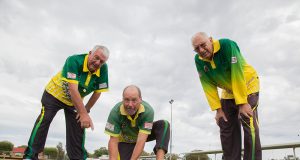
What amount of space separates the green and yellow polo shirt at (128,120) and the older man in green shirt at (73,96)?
→ 526mm

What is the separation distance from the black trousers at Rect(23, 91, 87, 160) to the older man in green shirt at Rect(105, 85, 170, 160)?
2.92 feet

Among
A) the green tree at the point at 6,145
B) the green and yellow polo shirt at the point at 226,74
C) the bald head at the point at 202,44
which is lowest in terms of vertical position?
the green tree at the point at 6,145

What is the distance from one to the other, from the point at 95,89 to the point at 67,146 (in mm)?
1022

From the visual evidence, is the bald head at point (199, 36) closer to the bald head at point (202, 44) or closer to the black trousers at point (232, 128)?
the bald head at point (202, 44)

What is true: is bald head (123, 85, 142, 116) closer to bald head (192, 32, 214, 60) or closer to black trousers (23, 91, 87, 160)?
bald head (192, 32, 214, 60)

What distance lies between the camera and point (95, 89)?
16.2 ft

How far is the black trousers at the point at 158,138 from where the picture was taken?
377 cm

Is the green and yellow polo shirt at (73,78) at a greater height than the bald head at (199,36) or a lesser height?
lesser

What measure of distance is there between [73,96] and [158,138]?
142cm

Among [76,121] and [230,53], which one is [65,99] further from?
[230,53]

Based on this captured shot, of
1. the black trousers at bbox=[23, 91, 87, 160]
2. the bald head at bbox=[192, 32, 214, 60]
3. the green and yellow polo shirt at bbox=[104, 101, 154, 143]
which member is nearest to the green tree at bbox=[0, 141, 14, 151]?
the black trousers at bbox=[23, 91, 87, 160]

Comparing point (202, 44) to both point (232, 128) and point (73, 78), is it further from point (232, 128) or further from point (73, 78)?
point (73, 78)

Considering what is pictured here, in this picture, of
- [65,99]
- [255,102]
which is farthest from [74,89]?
[255,102]

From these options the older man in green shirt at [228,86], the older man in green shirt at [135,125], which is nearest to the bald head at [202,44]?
the older man in green shirt at [228,86]
